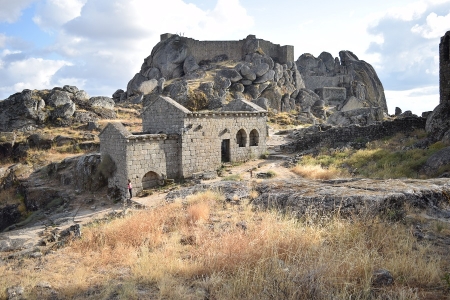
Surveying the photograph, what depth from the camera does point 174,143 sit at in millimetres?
18234

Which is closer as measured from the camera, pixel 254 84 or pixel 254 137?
pixel 254 137

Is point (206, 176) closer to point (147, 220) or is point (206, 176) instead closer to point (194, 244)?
point (147, 220)

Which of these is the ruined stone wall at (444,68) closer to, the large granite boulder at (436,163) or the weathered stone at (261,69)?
the large granite boulder at (436,163)

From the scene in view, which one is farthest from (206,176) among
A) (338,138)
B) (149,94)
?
(149,94)

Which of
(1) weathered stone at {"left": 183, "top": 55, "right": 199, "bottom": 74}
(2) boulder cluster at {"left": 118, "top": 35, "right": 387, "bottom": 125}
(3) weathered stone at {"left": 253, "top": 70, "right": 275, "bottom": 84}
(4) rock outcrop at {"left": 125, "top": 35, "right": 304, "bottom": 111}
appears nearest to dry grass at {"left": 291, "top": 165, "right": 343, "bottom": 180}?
(2) boulder cluster at {"left": 118, "top": 35, "right": 387, "bottom": 125}

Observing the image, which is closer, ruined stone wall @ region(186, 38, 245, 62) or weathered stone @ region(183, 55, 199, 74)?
weathered stone @ region(183, 55, 199, 74)

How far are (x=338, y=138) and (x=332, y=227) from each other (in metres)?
18.8

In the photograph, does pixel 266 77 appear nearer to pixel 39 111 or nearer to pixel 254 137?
pixel 254 137

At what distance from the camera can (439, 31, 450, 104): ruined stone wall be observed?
17984mm

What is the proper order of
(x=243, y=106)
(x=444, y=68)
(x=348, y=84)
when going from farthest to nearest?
(x=348, y=84), (x=243, y=106), (x=444, y=68)

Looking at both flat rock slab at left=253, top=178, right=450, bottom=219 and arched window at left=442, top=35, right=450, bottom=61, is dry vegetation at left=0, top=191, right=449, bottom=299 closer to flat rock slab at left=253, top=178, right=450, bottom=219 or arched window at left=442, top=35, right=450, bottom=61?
flat rock slab at left=253, top=178, right=450, bottom=219

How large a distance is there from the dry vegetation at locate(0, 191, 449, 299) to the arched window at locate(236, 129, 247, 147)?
15.2 m

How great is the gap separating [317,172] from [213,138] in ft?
22.2

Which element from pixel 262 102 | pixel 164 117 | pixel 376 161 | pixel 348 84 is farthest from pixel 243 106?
pixel 348 84
